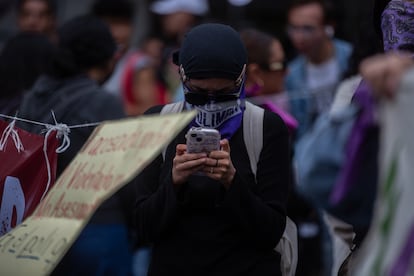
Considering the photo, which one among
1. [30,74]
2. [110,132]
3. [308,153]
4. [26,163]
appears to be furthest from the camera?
[30,74]

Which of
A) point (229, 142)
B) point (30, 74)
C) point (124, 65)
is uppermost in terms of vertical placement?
point (229, 142)

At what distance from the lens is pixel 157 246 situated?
14.9 feet

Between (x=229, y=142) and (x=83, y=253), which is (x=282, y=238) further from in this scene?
(x=83, y=253)

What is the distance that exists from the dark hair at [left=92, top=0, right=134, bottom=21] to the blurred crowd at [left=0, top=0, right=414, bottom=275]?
11mm

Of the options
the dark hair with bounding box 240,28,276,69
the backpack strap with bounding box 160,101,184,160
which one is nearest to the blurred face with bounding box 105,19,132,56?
the dark hair with bounding box 240,28,276,69

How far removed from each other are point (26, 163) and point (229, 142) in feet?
2.83

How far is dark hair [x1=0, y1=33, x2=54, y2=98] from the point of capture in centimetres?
667

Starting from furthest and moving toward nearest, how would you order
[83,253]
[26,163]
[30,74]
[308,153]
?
1. [30,74]
2. [83,253]
3. [26,163]
4. [308,153]

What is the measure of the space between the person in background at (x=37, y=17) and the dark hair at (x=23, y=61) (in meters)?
3.11

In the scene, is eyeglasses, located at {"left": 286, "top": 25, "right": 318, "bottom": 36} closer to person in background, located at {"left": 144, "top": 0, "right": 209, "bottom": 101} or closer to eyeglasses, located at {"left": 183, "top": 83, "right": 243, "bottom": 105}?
person in background, located at {"left": 144, "top": 0, "right": 209, "bottom": 101}

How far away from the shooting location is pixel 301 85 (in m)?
8.61

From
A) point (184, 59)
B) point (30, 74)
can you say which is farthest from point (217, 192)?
point (30, 74)

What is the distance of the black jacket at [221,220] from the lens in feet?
14.4

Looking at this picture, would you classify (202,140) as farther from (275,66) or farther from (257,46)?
(275,66)
